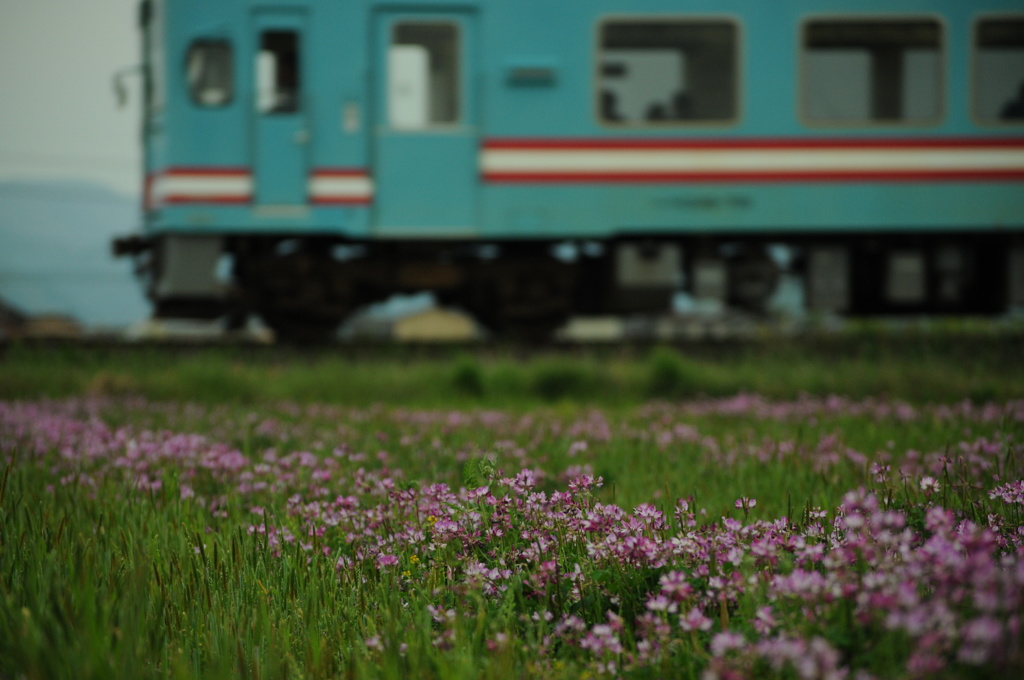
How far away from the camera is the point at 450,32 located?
9.09 meters

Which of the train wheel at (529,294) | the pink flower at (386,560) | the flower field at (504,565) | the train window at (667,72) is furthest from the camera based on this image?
the train wheel at (529,294)

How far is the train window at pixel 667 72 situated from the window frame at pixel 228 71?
3.86m

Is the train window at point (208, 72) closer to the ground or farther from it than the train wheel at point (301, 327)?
farther from it

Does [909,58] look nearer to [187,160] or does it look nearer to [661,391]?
[661,391]

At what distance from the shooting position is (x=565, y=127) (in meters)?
9.05

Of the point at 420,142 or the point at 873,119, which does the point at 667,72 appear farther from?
the point at 420,142

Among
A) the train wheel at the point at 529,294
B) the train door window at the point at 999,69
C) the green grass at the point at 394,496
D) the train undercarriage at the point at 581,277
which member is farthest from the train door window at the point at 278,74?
the train door window at the point at 999,69

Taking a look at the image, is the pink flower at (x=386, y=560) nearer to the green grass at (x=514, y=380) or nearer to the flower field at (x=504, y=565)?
the flower field at (x=504, y=565)

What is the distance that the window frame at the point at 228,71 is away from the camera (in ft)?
30.3

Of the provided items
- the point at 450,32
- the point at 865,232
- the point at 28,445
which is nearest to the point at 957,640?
the point at 28,445

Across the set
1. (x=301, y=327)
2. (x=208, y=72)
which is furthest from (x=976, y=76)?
(x=208, y=72)

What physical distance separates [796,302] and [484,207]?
Answer: 12.8 feet

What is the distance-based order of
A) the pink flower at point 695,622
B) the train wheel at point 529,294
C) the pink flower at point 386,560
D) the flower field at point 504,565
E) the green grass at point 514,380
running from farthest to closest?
the train wheel at point 529,294 < the green grass at point 514,380 < the pink flower at point 386,560 < the pink flower at point 695,622 < the flower field at point 504,565

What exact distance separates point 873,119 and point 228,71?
691 centimetres
